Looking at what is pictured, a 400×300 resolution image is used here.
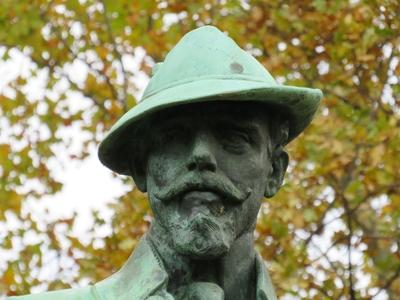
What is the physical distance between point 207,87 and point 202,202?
0.38m

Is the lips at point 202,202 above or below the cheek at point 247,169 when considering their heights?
above

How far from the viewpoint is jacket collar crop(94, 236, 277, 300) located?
625 centimetres

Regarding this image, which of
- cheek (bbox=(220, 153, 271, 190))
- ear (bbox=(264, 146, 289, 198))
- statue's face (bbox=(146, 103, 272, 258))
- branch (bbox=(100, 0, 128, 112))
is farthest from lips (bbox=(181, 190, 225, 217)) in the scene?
branch (bbox=(100, 0, 128, 112))

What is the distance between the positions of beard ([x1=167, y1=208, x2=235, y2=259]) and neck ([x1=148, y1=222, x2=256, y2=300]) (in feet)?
0.29

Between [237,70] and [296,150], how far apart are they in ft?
22.2

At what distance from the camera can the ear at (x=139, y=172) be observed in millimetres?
6535

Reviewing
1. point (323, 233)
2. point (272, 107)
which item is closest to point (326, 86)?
point (323, 233)

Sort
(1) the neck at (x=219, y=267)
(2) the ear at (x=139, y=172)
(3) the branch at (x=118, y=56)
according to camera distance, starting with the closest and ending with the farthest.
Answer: (1) the neck at (x=219, y=267) → (2) the ear at (x=139, y=172) → (3) the branch at (x=118, y=56)

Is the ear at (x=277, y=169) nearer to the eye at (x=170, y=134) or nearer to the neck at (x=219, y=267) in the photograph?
the neck at (x=219, y=267)

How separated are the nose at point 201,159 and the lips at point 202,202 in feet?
0.26

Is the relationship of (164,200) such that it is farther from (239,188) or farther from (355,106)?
(355,106)

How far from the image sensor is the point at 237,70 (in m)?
6.48

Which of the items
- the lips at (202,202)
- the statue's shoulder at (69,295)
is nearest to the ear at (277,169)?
the lips at (202,202)

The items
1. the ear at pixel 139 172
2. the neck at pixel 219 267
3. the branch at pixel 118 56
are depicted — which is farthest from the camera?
the branch at pixel 118 56
